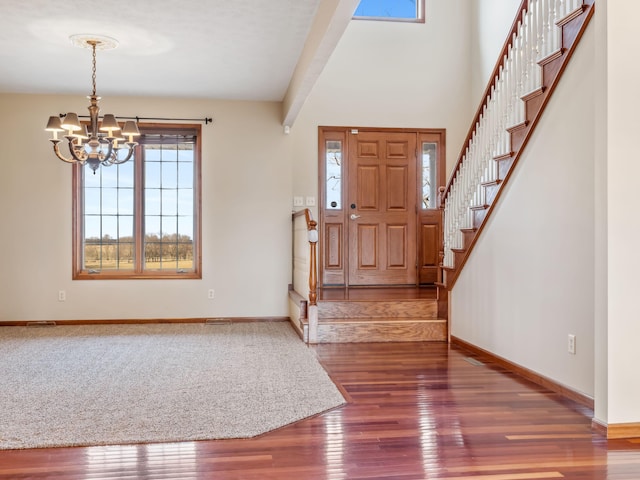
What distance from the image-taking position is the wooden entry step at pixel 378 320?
5695 millimetres

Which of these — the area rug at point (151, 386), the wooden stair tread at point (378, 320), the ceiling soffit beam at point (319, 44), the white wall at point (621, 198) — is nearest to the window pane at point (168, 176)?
the ceiling soffit beam at point (319, 44)

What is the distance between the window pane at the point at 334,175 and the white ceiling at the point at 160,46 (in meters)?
1.13

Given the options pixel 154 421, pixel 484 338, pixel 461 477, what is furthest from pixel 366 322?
pixel 461 477

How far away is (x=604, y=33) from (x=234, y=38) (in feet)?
9.55

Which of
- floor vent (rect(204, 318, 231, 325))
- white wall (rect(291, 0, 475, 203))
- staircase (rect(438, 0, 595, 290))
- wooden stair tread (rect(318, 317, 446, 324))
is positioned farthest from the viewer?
white wall (rect(291, 0, 475, 203))

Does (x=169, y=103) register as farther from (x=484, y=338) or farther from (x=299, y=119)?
(x=484, y=338)

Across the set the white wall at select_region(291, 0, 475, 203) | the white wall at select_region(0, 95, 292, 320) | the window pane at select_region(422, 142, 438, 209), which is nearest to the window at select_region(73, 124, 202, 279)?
the white wall at select_region(0, 95, 292, 320)

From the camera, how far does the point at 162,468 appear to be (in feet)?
8.48

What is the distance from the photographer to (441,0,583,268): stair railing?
14.0 ft

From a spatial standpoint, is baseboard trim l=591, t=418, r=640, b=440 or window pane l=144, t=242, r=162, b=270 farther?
window pane l=144, t=242, r=162, b=270

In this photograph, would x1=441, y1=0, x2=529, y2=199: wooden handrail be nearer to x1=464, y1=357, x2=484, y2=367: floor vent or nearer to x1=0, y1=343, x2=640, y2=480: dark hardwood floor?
x1=464, y1=357, x2=484, y2=367: floor vent

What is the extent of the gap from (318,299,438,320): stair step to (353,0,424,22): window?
399cm

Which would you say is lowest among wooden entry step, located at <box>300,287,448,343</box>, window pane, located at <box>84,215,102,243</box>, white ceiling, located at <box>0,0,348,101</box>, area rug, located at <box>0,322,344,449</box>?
area rug, located at <box>0,322,344,449</box>

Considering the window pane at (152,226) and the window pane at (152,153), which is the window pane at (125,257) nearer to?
the window pane at (152,226)
